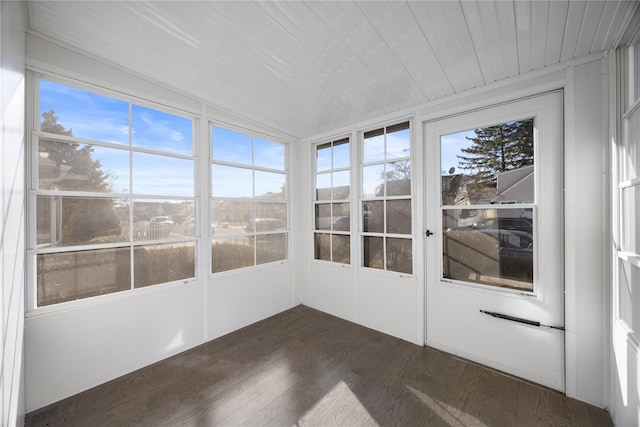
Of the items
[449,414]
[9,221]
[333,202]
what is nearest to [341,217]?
[333,202]

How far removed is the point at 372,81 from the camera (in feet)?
7.48

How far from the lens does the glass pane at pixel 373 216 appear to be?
3.09 meters

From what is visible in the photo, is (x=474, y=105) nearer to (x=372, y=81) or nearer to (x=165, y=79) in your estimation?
(x=372, y=81)

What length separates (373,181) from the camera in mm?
3174

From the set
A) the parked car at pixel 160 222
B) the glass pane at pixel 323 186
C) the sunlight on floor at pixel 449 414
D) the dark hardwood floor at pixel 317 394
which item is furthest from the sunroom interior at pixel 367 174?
the sunlight on floor at pixel 449 414

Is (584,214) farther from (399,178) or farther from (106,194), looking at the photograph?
(106,194)

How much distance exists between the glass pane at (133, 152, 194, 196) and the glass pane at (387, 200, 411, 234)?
7.28 ft

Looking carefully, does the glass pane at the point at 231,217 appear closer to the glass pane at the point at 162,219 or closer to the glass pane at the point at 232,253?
the glass pane at the point at 232,253

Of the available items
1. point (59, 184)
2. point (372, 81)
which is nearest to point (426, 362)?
point (372, 81)

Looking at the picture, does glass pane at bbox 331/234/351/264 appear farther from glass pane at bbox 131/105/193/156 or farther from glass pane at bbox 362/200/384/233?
glass pane at bbox 131/105/193/156

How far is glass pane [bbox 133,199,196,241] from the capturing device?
7.66ft

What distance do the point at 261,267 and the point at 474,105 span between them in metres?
2.97

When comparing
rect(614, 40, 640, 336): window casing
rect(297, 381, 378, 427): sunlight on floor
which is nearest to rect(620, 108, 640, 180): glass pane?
rect(614, 40, 640, 336): window casing

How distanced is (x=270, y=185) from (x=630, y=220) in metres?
3.30
